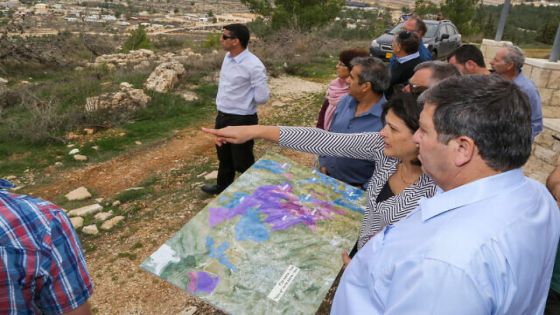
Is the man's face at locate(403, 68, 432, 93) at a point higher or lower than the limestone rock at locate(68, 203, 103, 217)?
higher

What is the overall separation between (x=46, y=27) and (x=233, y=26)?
38379mm

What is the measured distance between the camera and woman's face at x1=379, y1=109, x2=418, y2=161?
76.4 inches

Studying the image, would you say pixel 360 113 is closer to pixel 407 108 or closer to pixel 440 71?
pixel 440 71

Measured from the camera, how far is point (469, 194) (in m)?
1.00

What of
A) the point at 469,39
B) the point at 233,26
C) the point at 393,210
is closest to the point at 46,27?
the point at 469,39

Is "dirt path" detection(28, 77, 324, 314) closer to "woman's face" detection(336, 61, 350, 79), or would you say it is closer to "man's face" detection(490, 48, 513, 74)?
"woman's face" detection(336, 61, 350, 79)

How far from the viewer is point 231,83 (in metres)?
3.89

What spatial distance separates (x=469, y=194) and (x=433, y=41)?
1226cm

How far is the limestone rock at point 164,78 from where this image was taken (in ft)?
25.6

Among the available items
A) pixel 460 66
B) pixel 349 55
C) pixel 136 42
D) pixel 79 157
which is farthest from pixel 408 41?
pixel 136 42

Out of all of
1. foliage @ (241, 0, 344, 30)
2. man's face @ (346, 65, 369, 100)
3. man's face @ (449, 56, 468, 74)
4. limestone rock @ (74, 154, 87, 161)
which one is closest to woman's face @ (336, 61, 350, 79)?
man's face @ (346, 65, 369, 100)

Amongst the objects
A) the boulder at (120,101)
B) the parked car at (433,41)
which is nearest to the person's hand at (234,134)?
the boulder at (120,101)

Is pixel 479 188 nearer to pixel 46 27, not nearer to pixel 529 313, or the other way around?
pixel 529 313

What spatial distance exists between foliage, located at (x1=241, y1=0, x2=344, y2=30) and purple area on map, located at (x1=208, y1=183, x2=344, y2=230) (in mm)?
16748
